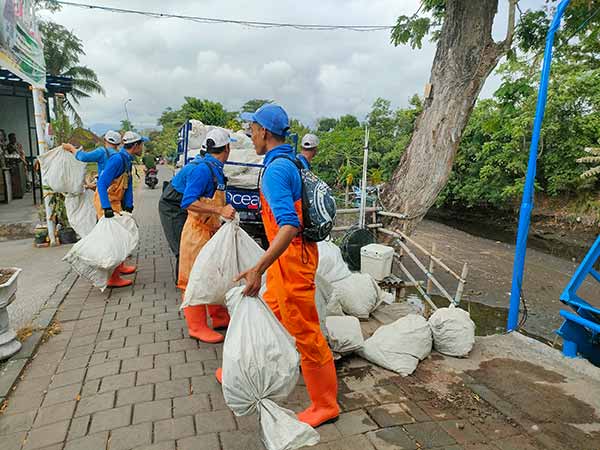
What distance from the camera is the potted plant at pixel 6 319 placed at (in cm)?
291

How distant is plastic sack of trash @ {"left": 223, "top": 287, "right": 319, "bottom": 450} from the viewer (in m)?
1.94

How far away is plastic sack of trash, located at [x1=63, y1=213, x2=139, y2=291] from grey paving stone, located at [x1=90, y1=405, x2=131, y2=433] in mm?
1972

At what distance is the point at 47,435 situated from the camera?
225 centimetres

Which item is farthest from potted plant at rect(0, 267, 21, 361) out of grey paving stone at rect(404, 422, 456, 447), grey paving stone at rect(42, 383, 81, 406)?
grey paving stone at rect(404, 422, 456, 447)

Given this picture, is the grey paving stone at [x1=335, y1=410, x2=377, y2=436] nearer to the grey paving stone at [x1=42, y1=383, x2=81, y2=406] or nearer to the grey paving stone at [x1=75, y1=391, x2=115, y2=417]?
the grey paving stone at [x1=75, y1=391, x2=115, y2=417]

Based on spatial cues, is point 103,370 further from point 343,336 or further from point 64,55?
point 64,55

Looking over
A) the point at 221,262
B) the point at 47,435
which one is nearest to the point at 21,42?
the point at 221,262

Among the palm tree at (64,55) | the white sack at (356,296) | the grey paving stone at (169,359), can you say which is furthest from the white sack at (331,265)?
the palm tree at (64,55)

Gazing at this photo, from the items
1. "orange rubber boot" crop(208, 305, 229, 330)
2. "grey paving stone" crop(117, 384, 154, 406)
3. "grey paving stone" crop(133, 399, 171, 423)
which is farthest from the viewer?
"orange rubber boot" crop(208, 305, 229, 330)

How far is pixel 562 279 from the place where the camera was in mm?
9219

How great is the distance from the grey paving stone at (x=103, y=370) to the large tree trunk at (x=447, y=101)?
4.60 m

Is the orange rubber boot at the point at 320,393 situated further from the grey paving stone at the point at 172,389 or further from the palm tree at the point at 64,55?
the palm tree at the point at 64,55

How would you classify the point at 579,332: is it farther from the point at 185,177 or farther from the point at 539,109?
the point at 185,177

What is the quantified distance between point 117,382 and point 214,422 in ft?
2.83
